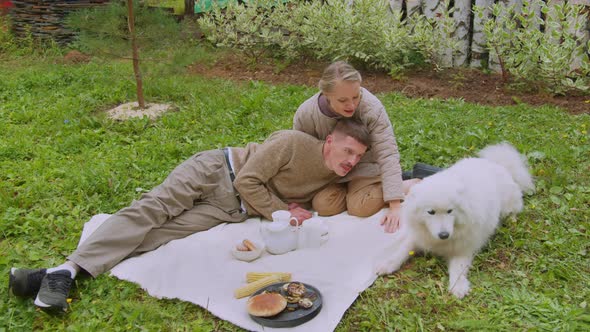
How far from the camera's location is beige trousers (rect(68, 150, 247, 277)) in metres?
3.14

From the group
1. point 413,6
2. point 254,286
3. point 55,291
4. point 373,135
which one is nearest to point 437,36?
point 413,6

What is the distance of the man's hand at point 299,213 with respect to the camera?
361cm

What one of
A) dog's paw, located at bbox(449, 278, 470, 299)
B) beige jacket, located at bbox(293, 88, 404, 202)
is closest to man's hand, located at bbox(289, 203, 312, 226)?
beige jacket, located at bbox(293, 88, 404, 202)

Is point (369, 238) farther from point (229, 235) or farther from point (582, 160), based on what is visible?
point (582, 160)

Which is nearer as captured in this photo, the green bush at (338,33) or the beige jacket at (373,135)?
the beige jacket at (373,135)

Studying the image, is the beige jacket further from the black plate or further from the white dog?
the black plate

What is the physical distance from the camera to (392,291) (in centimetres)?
287

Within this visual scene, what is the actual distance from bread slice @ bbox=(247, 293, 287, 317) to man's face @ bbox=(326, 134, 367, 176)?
3.80ft

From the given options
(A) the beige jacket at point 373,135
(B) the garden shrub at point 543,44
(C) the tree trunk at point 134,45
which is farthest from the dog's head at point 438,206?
(C) the tree trunk at point 134,45

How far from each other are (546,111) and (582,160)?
1.40 meters

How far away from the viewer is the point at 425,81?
23.0 ft

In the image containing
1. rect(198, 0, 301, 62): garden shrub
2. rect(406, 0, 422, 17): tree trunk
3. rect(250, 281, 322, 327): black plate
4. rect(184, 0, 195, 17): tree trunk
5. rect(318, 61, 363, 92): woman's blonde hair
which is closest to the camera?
rect(250, 281, 322, 327): black plate

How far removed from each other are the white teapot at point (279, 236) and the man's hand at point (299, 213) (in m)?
0.23

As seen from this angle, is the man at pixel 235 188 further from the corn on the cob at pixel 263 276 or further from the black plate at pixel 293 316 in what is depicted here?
the black plate at pixel 293 316
